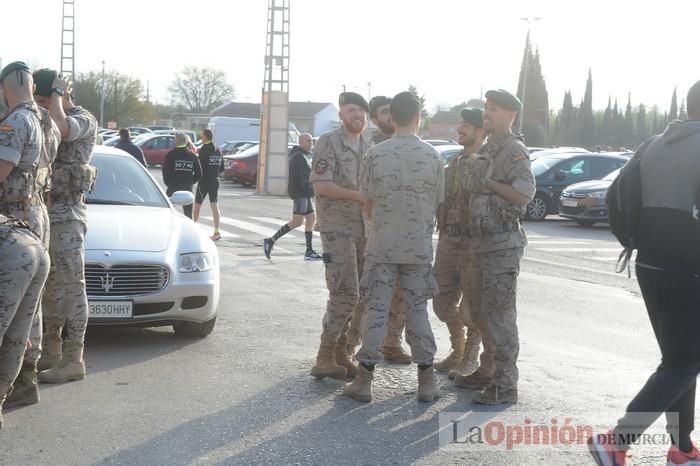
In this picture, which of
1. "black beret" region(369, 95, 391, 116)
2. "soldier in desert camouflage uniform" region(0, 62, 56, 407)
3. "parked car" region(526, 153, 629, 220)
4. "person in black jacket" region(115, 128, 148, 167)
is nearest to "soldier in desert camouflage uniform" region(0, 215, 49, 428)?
"soldier in desert camouflage uniform" region(0, 62, 56, 407)

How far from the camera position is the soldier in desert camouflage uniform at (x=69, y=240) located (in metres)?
6.39

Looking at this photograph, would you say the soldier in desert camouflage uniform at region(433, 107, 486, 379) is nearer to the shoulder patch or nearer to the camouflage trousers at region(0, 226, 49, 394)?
the shoulder patch

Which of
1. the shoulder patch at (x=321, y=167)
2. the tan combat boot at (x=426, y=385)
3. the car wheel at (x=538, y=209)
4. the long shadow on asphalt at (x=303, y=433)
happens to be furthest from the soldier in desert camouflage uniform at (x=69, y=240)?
the car wheel at (x=538, y=209)

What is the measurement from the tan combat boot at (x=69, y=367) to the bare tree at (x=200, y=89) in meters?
121

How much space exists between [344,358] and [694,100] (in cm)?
318

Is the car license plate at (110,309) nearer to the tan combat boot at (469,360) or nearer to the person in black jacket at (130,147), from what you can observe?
the tan combat boot at (469,360)

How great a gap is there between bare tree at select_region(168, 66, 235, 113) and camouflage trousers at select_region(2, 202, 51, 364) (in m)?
122

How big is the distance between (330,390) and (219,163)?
38.4 ft

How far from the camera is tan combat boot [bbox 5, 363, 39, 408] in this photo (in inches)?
231

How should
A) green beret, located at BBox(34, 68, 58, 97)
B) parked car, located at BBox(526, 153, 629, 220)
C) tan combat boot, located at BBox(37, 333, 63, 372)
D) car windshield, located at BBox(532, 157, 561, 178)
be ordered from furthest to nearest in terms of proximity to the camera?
car windshield, located at BBox(532, 157, 561, 178) → parked car, located at BBox(526, 153, 629, 220) → tan combat boot, located at BBox(37, 333, 63, 372) → green beret, located at BBox(34, 68, 58, 97)

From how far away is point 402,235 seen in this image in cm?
609

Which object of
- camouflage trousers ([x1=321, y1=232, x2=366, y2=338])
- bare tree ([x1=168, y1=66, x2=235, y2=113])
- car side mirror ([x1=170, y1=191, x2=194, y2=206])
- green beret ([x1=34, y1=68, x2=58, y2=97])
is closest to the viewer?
green beret ([x1=34, y1=68, x2=58, y2=97])

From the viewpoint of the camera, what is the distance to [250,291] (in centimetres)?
1088

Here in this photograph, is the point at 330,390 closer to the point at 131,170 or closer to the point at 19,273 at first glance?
the point at 19,273
